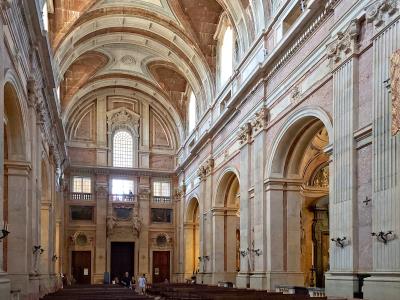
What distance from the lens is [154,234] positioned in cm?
3525

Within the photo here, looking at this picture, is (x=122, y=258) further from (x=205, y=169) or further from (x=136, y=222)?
(x=205, y=169)

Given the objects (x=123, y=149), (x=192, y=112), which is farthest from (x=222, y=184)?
(x=123, y=149)

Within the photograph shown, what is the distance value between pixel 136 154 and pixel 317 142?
16747 millimetres

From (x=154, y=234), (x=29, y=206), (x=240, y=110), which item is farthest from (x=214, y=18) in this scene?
(x=154, y=234)

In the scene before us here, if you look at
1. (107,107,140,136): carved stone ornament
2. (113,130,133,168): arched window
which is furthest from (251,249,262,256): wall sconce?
(107,107,140,136): carved stone ornament

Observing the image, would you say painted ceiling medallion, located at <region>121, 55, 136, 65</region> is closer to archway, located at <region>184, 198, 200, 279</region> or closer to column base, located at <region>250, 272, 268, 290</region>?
archway, located at <region>184, 198, 200, 279</region>

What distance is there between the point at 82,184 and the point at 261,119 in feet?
62.7

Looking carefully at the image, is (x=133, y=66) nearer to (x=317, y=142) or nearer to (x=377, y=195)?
(x=317, y=142)

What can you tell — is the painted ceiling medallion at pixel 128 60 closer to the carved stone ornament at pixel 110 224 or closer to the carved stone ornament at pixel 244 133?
the carved stone ornament at pixel 110 224

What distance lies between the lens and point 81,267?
33719 mm

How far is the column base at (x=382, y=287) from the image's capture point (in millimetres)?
10031

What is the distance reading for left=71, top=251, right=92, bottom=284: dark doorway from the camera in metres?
33.6

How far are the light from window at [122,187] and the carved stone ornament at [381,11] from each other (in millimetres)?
25765

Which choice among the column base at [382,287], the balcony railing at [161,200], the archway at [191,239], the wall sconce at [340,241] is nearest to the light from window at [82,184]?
the balcony railing at [161,200]
